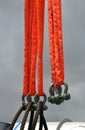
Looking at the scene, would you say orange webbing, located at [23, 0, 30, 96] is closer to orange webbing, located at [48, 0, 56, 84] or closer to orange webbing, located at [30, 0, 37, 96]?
orange webbing, located at [30, 0, 37, 96]

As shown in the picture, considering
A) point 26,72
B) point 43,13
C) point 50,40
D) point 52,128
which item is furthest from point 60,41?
point 52,128

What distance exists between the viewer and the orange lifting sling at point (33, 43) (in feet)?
16.2

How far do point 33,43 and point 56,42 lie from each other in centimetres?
46

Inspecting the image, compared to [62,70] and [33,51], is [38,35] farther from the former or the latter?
[62,70]

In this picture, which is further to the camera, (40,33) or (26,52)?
(26,52)

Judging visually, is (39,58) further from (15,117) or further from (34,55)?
(15,117)

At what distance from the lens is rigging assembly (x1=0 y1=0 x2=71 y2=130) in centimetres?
478

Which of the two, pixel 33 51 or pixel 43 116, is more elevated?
pixel 33 51

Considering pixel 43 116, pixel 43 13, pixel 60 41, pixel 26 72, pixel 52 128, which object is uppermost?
pixel 43 13

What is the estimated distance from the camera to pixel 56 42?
15.7 ft

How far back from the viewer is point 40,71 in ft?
16.1

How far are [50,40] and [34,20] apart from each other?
1.59 ft

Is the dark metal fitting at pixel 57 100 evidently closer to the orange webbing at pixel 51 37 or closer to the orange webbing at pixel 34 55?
the orange webbing at pixel 51 37

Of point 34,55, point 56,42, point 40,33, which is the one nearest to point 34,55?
point 34,55
